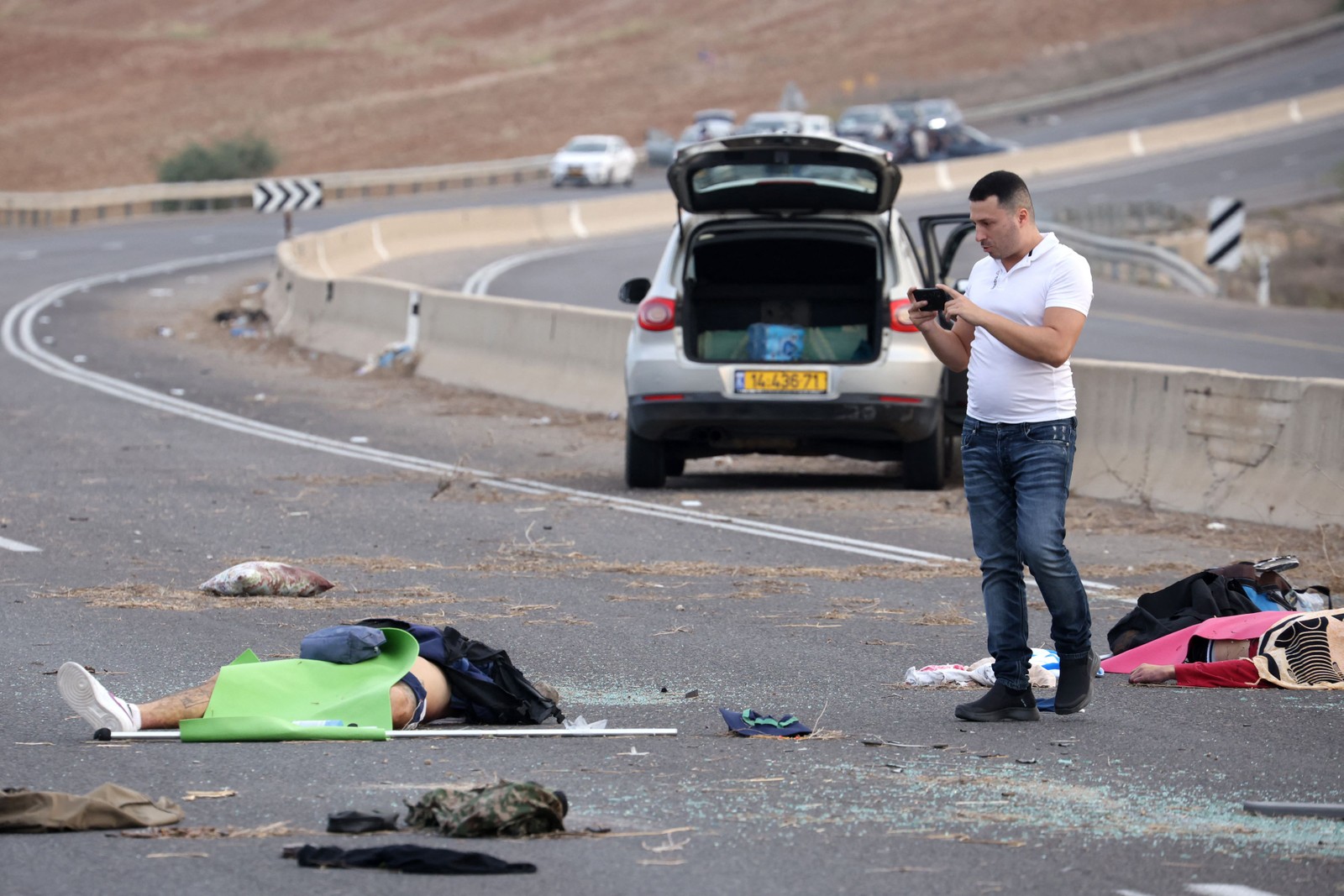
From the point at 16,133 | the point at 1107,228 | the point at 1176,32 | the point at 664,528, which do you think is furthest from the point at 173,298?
the point at 1176,32

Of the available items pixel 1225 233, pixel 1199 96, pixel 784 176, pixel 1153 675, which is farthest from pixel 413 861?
pixel 1199 96

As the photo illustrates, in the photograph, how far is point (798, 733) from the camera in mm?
6422

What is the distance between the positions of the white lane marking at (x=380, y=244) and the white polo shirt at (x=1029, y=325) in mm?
32330

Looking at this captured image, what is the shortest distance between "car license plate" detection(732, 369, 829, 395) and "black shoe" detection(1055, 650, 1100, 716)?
613 cm

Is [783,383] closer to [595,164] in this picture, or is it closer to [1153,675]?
[1153,675]

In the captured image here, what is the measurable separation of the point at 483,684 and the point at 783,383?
6425 mm

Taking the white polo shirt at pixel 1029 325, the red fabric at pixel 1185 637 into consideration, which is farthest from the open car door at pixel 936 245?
the white polo shirt at pixel 1029 325

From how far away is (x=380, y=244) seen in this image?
A: 38719 millimetres

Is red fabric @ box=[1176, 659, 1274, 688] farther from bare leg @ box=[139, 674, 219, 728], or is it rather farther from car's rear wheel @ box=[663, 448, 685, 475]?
car's rear wheel @ box=[663, 448, 685, 475]

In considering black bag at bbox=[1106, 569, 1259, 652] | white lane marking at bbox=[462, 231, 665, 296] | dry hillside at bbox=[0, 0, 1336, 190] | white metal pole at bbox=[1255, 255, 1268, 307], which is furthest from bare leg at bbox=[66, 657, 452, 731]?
dry hillside at bbox=[0, 0, 1336, 190]

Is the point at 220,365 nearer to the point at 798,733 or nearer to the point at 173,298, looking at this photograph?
the point at 173,298

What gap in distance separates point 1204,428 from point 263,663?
293 inches

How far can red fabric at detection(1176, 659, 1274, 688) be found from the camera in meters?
7.27

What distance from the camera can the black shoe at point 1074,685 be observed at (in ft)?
22.0
